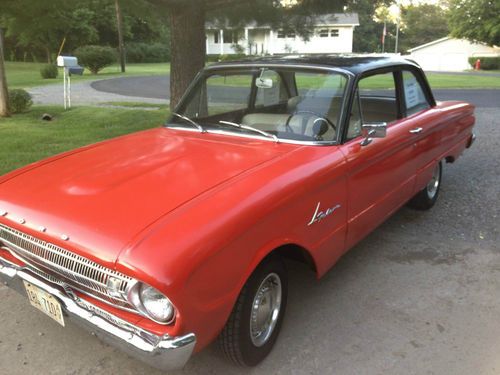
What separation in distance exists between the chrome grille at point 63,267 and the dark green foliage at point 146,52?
1946 inches

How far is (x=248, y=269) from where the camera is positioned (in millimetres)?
2264

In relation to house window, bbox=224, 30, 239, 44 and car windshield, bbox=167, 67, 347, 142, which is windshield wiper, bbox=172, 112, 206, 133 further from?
house window, bbox=224, 30, 239, 44

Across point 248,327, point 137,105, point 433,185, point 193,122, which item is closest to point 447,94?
point 137,105

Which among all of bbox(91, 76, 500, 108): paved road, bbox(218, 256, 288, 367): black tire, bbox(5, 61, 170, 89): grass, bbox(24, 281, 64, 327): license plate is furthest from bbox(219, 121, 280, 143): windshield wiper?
bbox(5, 61, 170, 89): grass

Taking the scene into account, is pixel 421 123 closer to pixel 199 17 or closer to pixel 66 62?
pixel 199 17

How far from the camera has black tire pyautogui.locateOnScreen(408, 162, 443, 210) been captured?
475 cm

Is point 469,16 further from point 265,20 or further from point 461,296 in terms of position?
point 461,296

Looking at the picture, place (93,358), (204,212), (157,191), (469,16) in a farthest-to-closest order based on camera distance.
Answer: (469,16) < (93,358) < (157,191) < (204,212)

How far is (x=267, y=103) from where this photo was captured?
3.78m

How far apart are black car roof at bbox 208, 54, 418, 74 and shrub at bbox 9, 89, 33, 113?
27.6ft

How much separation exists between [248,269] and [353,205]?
1157mm

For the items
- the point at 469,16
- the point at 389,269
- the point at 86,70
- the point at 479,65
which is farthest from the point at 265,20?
the point at 469,16

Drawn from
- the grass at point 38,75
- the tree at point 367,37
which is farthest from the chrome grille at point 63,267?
the tree at point 367,37

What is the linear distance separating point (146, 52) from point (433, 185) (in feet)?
162
